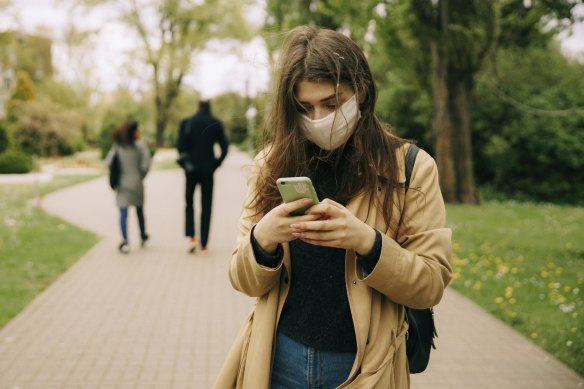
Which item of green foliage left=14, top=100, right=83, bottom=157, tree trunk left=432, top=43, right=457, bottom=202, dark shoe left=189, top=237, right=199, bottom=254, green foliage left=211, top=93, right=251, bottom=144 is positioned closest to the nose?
green foliage left=211, top=93, right=251, bottom=144

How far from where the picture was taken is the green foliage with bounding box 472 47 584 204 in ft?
69.9

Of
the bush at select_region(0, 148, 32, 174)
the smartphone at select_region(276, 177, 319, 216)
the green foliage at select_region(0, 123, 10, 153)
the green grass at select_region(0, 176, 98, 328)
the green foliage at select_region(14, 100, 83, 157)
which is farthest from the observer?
the green foliage at select_region(14, 100, 83, 157)

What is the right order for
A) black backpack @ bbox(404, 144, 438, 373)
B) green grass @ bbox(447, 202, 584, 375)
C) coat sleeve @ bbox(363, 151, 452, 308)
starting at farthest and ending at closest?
Result: green grass @ bbox(447, 202, 584, 375)
black backpack @ bbox(404, 144, 438, 373)
coat sleeve @ bbox(363, 151, 452, 308)

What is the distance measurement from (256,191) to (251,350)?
50 centimetres

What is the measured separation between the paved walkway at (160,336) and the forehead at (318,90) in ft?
10.7

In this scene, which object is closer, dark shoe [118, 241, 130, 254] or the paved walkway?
the paved walkway

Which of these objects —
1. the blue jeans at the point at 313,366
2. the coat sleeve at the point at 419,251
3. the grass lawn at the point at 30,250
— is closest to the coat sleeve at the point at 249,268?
the blue jeans at the point at 313,366

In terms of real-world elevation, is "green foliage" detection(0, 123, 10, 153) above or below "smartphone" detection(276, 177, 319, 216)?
below

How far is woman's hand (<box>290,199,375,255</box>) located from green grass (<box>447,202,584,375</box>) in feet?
13.0

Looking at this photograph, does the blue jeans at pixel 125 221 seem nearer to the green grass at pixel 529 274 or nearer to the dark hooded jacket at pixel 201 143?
the dark hooded jacket at pixel 201 143

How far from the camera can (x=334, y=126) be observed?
1731mm

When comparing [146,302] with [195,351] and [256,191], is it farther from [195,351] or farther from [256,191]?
[256,191]

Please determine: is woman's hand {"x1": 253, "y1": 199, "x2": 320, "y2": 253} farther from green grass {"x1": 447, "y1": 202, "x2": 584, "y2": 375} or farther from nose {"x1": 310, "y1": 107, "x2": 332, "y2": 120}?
green grass {"x1": 447, "y1": 202, "x2": 584, "y2": 375}

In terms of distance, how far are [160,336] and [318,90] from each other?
13.9ft
